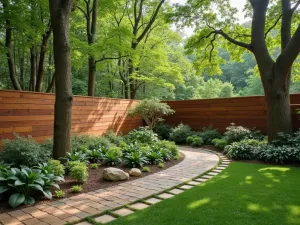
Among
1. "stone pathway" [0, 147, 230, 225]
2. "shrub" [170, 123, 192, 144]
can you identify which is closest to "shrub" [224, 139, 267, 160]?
"stone pathway" [0, 147, 230, 225]

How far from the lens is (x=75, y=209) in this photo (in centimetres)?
288

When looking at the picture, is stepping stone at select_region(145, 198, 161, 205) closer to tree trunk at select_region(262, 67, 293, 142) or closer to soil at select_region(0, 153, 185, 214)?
soil at select_region(0, 153, 185, 214)

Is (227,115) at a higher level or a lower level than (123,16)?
lower

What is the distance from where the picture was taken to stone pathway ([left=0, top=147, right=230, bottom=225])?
8.59 ft

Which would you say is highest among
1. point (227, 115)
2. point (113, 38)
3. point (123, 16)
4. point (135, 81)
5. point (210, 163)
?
point (123, 16)

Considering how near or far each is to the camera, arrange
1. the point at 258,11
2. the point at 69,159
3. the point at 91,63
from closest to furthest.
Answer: the point at 69,159 < the point at 258,11 < the point at 91,63

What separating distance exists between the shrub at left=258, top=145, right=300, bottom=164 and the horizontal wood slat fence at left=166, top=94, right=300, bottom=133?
218 centimetres

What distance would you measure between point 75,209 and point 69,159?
6.04 ft

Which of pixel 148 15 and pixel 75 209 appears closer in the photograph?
pixel 75 209

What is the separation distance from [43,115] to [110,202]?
4.08 meters

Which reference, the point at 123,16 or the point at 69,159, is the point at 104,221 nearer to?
the point at 69,159

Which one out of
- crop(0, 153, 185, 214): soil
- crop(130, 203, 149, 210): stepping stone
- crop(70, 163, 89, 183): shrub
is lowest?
crop(0, 153, 185, 214): soil

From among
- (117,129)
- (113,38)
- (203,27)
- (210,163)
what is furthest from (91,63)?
(210,163)

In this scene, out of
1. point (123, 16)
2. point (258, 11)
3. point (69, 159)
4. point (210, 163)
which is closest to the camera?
point (69, 159)
